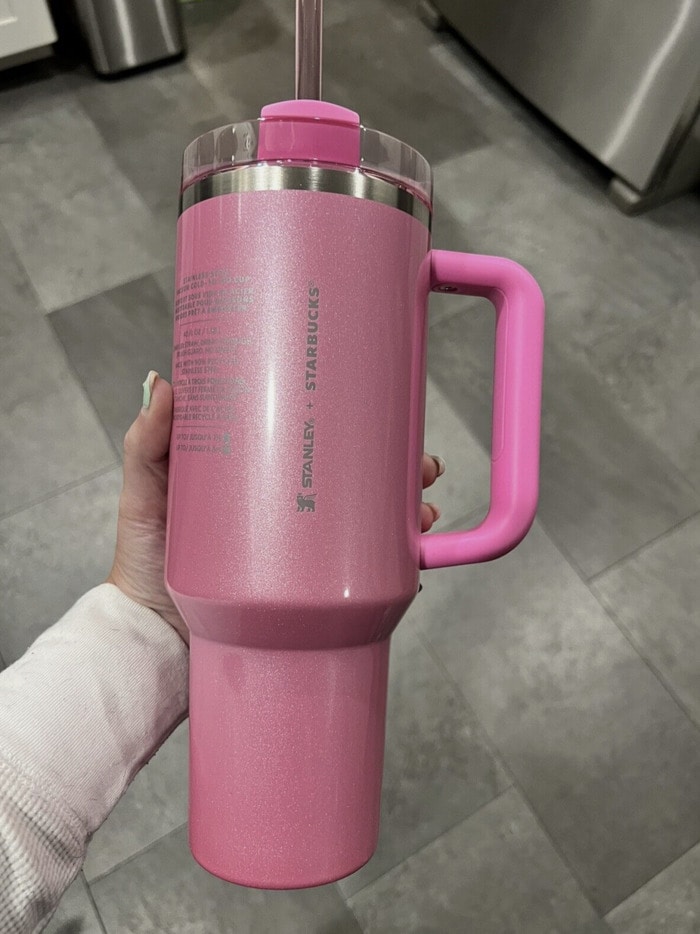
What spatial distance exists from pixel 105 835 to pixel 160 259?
100 centimetres

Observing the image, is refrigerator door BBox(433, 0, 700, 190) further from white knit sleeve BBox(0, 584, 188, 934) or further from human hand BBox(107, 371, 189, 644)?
white knit sleeve BBox(0, 584, 188, 934)

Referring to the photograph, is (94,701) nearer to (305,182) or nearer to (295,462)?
(295,462)

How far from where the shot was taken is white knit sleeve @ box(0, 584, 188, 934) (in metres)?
0.53

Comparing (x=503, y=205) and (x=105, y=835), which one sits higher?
(x=503, y=205)

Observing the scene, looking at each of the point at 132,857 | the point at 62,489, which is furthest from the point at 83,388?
the point at 132,857

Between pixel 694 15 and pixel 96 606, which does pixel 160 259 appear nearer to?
pixel 96 606

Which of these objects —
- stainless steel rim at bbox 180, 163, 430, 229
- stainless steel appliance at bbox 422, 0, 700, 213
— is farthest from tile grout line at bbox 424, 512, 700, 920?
stainless steel rim at bbox 180, 163, 430, 229

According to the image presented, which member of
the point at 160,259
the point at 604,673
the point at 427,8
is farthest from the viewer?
the point at 427,8

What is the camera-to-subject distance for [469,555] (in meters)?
0.56

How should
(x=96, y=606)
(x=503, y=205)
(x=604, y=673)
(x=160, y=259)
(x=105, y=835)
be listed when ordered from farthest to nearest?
(x=503, y=205), (x=160, y=259), (x=604, y=673), (x=105, y=835), (x=96, y=606)

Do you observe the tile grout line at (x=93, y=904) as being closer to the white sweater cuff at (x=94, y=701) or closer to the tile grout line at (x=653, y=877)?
the white sweater cuff at (x=94, y=701)

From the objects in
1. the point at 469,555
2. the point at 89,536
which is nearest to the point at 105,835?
the point at 89,536

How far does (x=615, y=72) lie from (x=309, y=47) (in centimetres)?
108

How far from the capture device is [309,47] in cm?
53
